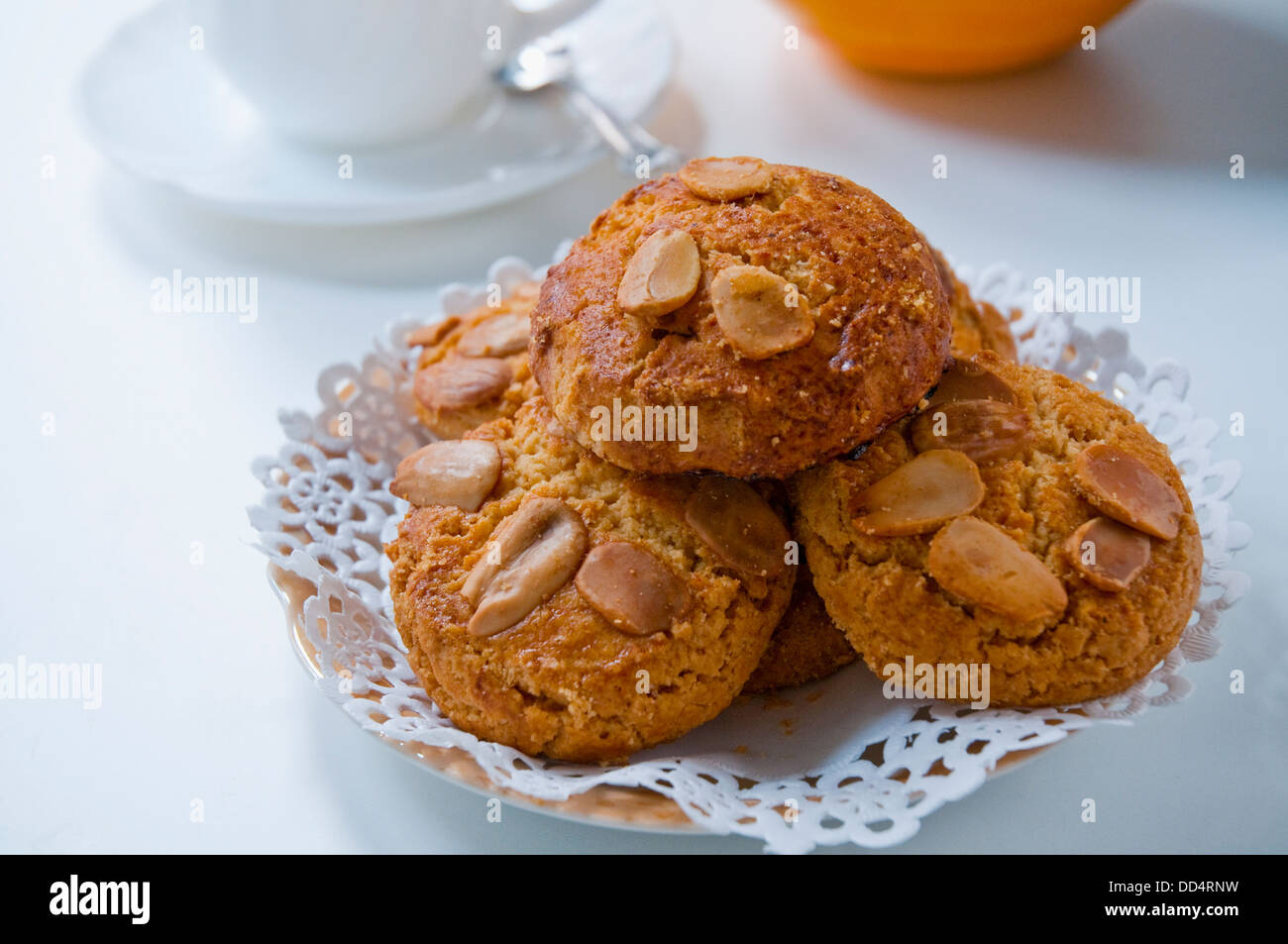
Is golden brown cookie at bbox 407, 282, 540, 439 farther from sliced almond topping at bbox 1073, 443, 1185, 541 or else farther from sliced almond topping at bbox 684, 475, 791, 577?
sliced almond topping at bbox 1073, 443, 1185, 541

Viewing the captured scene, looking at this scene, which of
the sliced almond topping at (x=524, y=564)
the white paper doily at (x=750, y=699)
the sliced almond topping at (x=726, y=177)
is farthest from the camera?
the sliced almond topping at (x=726, y=177)

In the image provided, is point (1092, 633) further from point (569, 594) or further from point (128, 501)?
Answer: point (128, 501)

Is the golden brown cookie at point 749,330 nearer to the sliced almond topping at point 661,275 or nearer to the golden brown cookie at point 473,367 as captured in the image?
the sliced almond topping at point 661,275

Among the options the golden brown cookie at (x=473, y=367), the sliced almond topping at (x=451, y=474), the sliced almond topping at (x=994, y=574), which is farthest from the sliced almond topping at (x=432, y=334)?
the sliced almond topping at (x=994, y=574)

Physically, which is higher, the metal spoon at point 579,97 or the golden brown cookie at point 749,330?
the metal spoon at point 579,97

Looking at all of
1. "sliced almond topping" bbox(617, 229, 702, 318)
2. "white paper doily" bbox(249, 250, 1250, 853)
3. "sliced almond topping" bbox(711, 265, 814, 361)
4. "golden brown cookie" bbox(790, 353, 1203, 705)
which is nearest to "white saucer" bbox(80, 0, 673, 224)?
"white paper doily" bbox(249, 250, 1250, 853)
